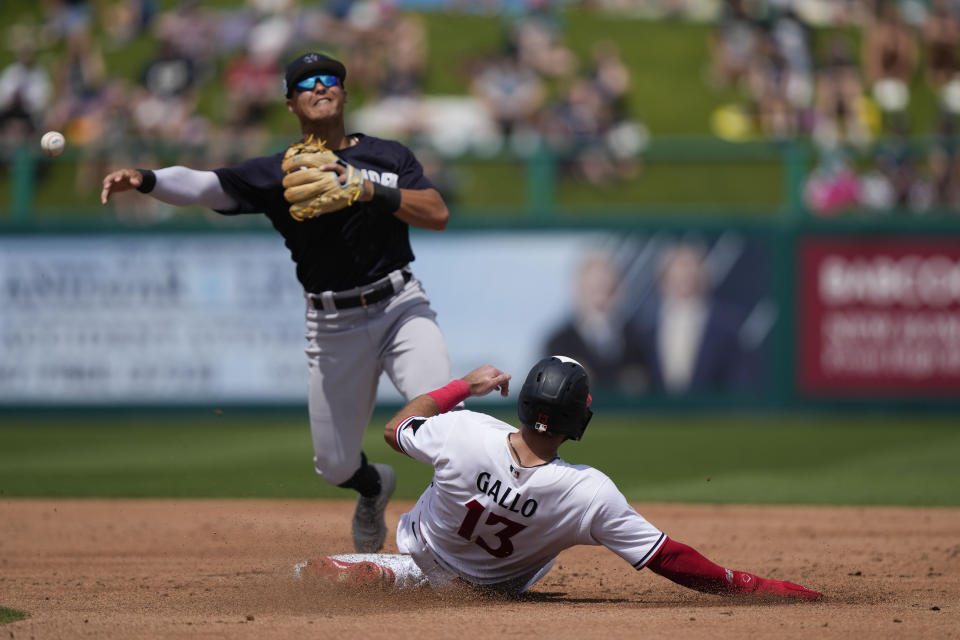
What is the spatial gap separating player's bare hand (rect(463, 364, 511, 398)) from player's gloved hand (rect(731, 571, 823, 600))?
1.16m

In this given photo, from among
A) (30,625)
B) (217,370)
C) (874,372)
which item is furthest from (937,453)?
(30,625)

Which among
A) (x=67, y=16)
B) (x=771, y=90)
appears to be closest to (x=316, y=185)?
(x=771, y=90)

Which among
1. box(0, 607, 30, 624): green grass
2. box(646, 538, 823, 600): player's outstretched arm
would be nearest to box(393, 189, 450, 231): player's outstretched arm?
box(646, 538, 823, 600): player's outstretched arm

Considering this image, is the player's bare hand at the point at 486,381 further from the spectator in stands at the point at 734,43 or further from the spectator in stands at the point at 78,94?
the spectator in stands at the point at 734,43

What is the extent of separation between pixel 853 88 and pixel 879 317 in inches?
218

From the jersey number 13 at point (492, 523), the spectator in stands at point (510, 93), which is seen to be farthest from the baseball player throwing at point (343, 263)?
the spectator in stands at point (510, 93)

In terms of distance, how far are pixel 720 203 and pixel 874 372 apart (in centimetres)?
245

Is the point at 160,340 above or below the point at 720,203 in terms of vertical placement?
below

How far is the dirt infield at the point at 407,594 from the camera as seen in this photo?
4520 mm

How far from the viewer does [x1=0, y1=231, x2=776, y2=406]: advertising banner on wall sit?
44.4ft

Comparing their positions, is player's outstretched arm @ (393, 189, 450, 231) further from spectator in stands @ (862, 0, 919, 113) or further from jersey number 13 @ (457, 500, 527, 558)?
spectator in stands @ (862, 0, 919, 113)

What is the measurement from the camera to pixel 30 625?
4629 millimetres

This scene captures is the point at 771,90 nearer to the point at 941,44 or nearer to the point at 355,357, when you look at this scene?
the point at 941,44

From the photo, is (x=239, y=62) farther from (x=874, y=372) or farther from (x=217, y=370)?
(x=874, y=372)
